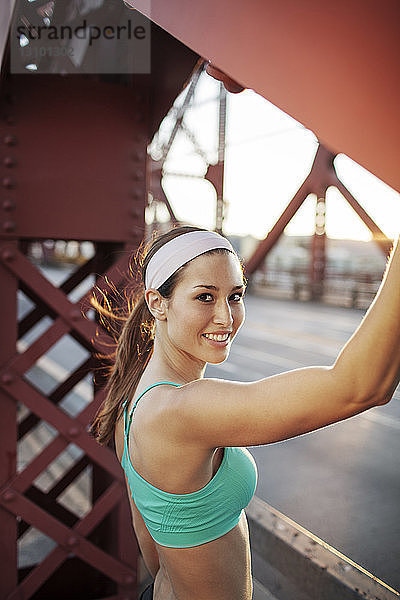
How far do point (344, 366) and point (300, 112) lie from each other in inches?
14.8

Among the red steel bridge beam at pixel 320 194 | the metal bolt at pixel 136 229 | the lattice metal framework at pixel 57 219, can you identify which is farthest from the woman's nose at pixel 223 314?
the red steel bridge beam at pixel 320 194

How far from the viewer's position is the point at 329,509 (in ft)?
14.6

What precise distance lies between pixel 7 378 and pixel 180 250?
56.3 inches

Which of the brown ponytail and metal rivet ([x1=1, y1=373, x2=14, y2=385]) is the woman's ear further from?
metal rivet ([x1=1, y1=373, x2=14, y2=385])

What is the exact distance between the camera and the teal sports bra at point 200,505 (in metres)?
1.22

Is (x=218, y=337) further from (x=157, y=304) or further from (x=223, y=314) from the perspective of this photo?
(x=157, y=304)

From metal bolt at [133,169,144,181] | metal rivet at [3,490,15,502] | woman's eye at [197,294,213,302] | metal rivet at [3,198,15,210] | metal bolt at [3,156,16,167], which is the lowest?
metal rivet at [3,490,15,502]

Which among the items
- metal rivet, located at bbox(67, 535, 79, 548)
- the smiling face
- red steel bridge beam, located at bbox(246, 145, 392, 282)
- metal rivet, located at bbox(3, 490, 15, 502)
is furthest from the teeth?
red steel bridge beam, located at bbox(246, 145, 392, 282)

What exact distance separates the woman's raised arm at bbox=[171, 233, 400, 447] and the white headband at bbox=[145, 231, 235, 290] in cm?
31

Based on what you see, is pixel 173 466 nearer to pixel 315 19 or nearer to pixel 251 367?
pixel 315 19

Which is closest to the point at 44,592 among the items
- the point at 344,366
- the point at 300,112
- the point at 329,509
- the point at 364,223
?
the point at 329,509

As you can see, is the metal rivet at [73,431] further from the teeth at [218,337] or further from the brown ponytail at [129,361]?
the teeth at [218,337]

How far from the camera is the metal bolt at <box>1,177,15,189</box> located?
2375 millimetres

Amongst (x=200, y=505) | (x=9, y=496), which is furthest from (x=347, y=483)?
(x=200, y=505)
